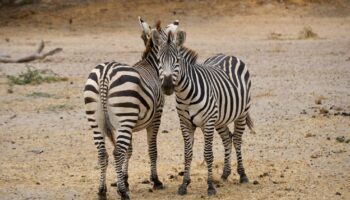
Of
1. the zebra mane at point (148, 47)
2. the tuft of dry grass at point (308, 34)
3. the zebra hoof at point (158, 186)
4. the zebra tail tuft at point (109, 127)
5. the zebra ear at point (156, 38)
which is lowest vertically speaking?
the tuft of dry grass at point (308, 34)

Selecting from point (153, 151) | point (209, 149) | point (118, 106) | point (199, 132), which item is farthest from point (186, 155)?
point (199, 132)

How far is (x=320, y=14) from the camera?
2777 cm

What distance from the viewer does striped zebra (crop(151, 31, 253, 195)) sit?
25.5ft

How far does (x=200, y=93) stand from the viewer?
315 inches

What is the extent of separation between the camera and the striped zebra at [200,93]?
778 centimetres

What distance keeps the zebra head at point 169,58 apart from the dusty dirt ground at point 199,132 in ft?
4.15

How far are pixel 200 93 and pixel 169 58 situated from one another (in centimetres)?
54

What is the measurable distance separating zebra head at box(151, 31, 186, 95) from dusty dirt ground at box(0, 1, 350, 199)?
126 centimetres

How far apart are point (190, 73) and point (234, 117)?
0.84 meters

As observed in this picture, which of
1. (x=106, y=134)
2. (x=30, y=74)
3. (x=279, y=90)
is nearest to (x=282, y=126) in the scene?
(x=279, y=90)

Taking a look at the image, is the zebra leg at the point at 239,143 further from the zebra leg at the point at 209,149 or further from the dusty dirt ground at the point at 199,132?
the zebra leg at the point at 209,149

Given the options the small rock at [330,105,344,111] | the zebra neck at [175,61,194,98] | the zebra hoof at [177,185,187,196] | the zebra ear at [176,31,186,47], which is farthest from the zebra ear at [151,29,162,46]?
the small rock at [330,105,344,111]

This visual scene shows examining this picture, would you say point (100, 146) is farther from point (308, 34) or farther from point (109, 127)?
point (308, 34)

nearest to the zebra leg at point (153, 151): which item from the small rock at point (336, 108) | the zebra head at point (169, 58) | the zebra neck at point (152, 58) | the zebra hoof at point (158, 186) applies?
the zebra hoof at point (158, 186)
